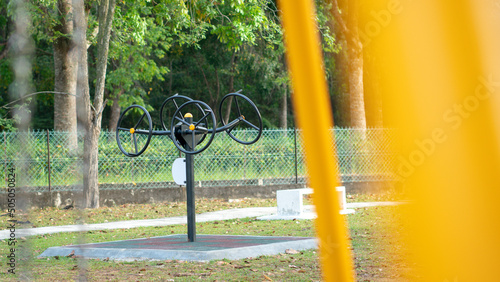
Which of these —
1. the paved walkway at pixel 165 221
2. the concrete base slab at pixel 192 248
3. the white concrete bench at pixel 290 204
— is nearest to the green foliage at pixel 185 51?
the concrete base slab at pixel 192 248

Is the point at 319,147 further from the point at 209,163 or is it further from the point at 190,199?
the point at 209,163

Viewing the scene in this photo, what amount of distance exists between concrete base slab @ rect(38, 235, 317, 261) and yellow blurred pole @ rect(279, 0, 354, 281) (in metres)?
5.59

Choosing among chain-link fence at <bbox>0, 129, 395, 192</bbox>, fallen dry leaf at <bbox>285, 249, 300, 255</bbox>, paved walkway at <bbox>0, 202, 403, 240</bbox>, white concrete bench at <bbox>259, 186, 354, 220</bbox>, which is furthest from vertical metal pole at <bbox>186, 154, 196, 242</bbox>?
chain-link fence at <bbox>0, 129, 395, 192</bbox>

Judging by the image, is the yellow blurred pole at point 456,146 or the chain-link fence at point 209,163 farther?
the chain-link fence at point 209,163

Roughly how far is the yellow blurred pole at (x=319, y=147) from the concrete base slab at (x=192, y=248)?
18.3ft

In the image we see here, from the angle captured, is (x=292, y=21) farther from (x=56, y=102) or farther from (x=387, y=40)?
(x=56, y=102)

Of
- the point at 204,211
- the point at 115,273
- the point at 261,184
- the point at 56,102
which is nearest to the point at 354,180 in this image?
the point at 261,184

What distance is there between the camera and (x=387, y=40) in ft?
3.48

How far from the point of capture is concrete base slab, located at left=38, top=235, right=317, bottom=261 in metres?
6.66

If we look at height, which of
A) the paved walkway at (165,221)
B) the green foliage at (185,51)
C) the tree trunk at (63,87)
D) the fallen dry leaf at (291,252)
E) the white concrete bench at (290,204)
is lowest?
the fallen dry leaf at (291,252)

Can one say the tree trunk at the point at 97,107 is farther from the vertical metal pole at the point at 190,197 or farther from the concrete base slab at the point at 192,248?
the vertical metal pole at the point at 190,197

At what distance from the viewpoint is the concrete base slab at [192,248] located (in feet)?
21.9

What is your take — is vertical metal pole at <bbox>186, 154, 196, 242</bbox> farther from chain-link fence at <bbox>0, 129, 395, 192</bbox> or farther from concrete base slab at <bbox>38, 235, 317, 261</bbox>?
chain-link fence at <bbox>0, 129, 395, 192</bbox>

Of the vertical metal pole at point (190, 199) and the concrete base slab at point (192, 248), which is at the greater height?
the vertical metal pole at point (190, 199)
